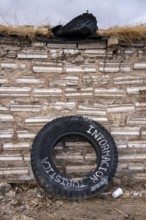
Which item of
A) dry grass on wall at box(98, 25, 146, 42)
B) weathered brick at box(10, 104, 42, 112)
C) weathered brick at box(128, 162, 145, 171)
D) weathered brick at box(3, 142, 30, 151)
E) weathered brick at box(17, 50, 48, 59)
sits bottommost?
weathered brick at box(128, 162, 145, 171)

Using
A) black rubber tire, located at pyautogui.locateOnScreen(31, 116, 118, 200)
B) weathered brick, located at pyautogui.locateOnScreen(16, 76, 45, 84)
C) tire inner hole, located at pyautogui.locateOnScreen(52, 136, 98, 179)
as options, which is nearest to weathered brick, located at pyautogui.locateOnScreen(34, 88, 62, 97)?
weathered brick, located at pyautogui.locateOnScreen(16, 76, 45, 84)

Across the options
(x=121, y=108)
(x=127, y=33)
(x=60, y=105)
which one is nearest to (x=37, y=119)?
(x=60, y=105)

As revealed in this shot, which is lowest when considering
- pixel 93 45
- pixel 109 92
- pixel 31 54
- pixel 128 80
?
pixel 109 92

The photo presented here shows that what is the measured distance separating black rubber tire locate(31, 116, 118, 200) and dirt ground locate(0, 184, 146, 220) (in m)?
0.15

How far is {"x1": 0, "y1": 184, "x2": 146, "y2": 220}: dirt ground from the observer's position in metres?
5.28

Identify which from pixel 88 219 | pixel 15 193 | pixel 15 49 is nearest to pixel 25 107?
pixel 15 49

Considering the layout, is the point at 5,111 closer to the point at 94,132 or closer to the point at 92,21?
the point at 94,132

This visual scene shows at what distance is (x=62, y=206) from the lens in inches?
221

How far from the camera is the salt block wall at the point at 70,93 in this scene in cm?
611

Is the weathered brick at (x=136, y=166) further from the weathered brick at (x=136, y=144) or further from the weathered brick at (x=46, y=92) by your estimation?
the weathered brick at (x=46, y=92)

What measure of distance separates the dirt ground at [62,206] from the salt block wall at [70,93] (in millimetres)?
328

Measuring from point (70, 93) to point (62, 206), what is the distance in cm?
157

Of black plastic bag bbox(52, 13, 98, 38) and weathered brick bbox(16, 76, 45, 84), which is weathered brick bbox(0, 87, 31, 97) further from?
black plastic bag bbox(52, 13, 98, 38)

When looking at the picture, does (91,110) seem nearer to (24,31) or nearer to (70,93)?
(70,93)
